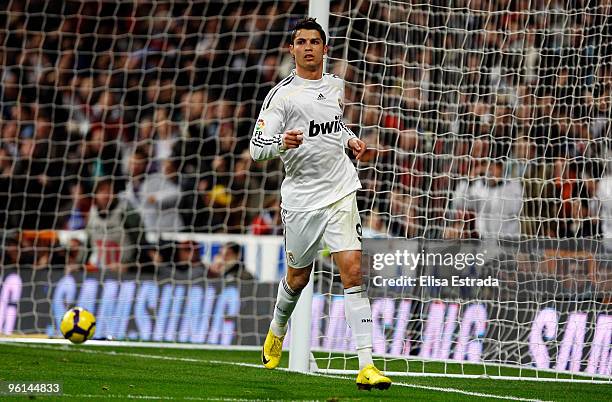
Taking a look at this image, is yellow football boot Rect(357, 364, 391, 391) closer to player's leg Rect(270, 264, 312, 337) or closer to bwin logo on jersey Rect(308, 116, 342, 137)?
player's leg Rect(270, 264, 312, 337)

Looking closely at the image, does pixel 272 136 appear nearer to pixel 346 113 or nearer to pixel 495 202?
pixel 495 202

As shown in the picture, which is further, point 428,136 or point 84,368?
point 428,136

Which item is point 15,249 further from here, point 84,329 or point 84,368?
point 84,368

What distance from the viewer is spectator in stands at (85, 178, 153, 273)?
41.8 feet

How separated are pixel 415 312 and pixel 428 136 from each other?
1571 millimetres

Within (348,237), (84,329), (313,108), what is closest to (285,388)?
(348,237)

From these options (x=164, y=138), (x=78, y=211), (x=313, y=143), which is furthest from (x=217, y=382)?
(x=164, y=138)

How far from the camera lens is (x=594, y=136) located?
369 inches

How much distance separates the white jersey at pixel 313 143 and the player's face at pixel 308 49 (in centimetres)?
11

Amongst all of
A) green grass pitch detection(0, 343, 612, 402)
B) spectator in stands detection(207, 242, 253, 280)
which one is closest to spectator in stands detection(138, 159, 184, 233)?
spectator in stands detection(207, 242, 253, 280)

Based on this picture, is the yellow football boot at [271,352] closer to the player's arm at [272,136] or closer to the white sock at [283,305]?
the white sock at [283,305]

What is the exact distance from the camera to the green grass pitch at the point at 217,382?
19.6ft

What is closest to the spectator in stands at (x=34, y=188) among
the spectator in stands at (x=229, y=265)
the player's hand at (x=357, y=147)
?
the spectator in stands at (x=229, y=265)

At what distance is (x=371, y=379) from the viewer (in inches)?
235
